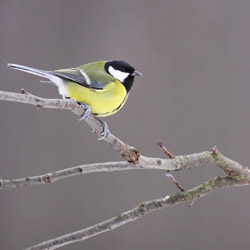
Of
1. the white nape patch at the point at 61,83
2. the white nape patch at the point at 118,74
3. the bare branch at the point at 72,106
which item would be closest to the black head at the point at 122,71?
the white nape patch at the point at 118,74

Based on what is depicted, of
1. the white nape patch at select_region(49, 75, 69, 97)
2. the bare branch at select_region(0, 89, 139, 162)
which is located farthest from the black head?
the bare branch at select_region(0, 89, 139, 162)

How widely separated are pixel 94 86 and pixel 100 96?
1.0 inches

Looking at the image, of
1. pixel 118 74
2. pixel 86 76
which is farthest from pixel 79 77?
pixel 118 74

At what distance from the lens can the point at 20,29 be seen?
4.91 ft

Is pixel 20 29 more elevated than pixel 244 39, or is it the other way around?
pixel 20 29

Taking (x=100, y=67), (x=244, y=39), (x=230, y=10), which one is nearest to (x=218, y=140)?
(x=244, y=39)

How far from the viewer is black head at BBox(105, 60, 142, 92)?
0.92 metres

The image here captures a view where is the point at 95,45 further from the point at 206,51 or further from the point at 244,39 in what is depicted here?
the point at 244,39

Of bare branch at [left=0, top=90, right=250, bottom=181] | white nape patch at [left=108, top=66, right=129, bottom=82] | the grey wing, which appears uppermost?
white nape patch at [left=108, top=66, right=129, bottom=82]

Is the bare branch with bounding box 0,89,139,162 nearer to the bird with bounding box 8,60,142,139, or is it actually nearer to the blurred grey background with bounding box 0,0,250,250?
the bird with bounding box 8,60,142,139

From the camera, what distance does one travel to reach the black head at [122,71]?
3.02ft

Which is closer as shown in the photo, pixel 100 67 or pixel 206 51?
pixel 100 67

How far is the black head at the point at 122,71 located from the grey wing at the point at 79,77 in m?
0.09

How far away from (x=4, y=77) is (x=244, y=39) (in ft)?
3.23
